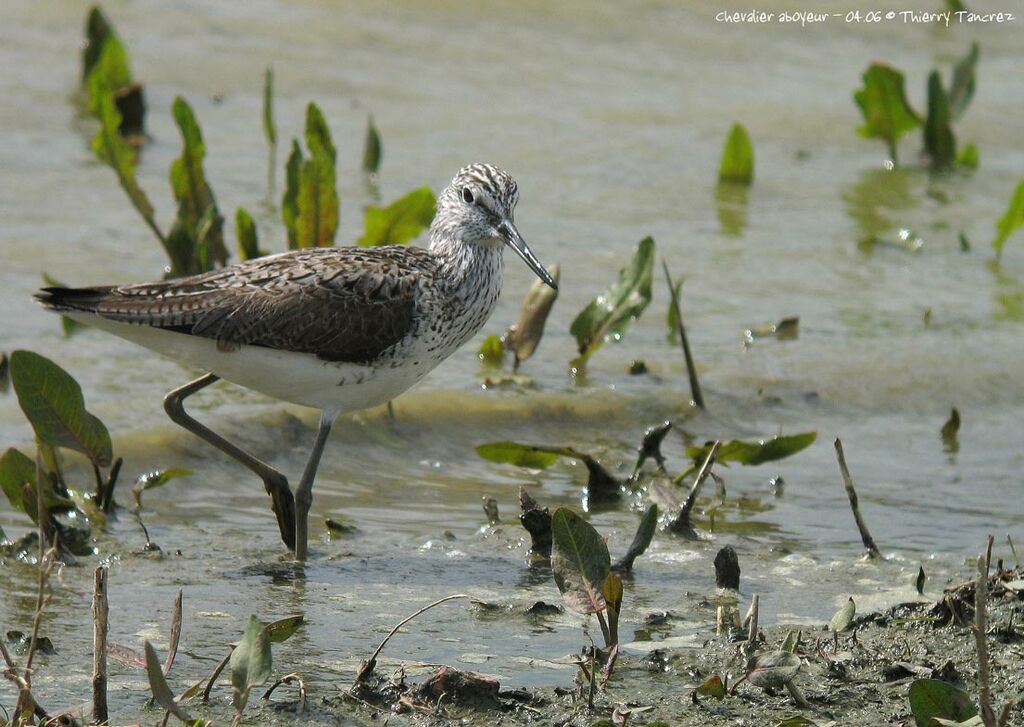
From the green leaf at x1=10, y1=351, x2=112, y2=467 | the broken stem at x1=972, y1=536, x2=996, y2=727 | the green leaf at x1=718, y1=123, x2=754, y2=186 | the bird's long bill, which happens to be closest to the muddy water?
the green leaf at x1=718, y1=123, x2=754, y2=186

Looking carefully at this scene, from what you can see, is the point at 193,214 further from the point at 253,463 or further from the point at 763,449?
the point at 763,449

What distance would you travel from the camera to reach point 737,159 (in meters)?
11.7

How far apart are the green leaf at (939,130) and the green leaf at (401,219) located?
530 centimetres

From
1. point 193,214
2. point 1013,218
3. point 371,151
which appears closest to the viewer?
point 193,214

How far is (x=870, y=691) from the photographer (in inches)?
178

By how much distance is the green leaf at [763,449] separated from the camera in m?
6.32

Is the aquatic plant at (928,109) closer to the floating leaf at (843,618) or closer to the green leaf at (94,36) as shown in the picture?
the green leaf at (94,36)

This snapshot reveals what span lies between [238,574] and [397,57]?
901 cm

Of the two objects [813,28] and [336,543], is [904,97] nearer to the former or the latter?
[813,28]

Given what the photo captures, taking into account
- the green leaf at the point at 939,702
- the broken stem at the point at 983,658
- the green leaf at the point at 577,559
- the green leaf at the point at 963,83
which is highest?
the green leaf at the point at 963,83

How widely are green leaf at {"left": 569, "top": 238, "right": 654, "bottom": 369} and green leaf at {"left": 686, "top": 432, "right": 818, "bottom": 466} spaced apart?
1690 mm

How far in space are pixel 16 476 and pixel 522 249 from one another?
2.32 metres

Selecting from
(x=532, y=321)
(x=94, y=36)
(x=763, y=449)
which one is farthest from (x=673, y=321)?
(x=94, y=36)

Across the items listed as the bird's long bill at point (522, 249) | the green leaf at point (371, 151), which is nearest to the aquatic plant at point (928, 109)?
the green leaf at point (371, 151)
